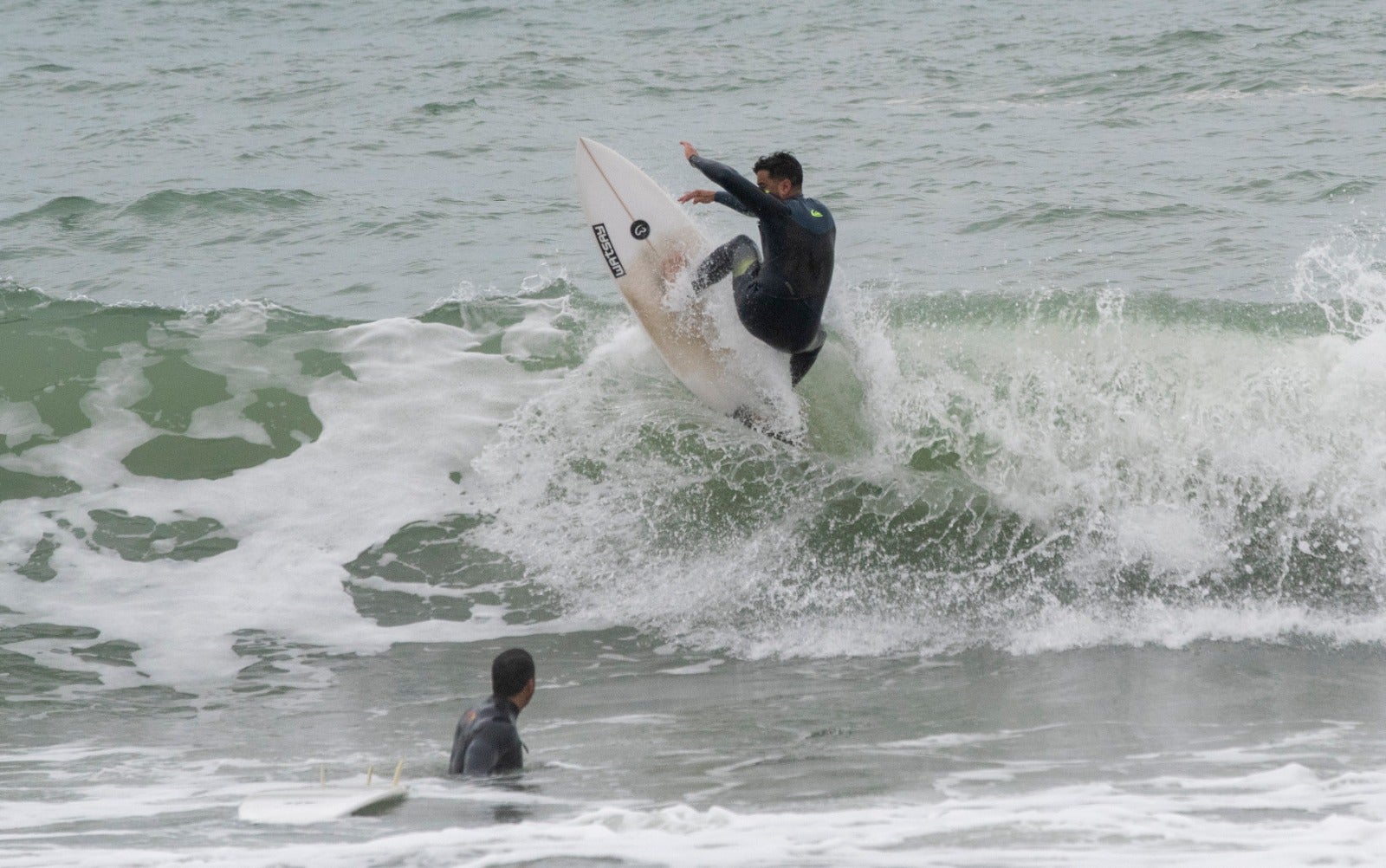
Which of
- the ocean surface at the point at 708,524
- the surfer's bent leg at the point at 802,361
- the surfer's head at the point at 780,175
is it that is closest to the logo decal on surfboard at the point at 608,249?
the ocean surface at the point at 708,524

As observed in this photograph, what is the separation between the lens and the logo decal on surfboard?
9.03m

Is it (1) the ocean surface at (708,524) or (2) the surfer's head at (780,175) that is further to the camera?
(2) the surfer's head at (780,175)

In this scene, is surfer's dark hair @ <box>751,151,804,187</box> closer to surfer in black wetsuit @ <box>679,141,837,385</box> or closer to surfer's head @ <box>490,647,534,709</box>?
surfer in black wetsuit @ <box>679,141,837,385</box>

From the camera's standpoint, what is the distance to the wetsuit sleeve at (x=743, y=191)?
7.11m

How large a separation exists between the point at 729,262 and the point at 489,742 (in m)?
4.32

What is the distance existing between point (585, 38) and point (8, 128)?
9039mm

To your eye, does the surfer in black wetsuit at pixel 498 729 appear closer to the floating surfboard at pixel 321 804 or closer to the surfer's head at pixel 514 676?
the surfer's head at pixel 514 676

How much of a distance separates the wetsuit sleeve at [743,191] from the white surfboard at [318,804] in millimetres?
3785

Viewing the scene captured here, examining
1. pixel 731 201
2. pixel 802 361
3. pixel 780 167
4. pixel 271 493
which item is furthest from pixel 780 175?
pixel 271 493

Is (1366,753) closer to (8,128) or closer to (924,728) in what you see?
(924,728)

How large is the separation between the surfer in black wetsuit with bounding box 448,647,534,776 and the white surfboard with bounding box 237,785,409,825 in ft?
1.11

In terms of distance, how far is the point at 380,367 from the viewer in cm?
986

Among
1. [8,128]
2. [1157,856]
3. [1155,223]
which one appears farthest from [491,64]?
[1157,856]

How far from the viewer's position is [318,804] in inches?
163
